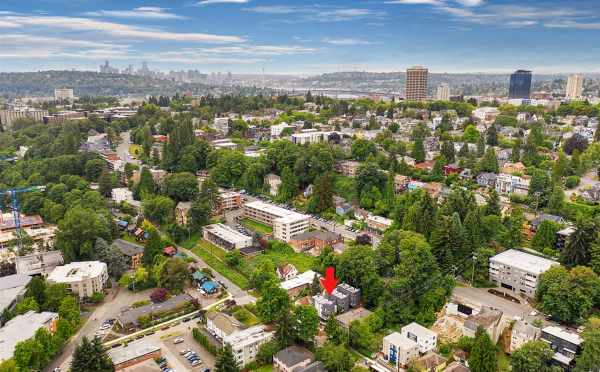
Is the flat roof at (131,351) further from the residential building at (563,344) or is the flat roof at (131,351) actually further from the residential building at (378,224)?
the residential building at (378,224)

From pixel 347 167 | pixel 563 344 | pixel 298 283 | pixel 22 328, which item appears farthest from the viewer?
pixel 347 167

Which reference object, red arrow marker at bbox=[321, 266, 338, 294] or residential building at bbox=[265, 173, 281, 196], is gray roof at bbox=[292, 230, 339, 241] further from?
residential building at bbox=[265, 173, 281, 196]

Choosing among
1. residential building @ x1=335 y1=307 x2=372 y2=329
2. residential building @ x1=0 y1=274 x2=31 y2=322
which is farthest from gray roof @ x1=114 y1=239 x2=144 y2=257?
residential building @ x1=335 y1=307 x2=372 y2=329

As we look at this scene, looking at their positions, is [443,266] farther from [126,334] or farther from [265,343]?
[126,334]

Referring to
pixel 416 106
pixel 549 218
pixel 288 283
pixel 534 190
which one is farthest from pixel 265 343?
pixel 416 106

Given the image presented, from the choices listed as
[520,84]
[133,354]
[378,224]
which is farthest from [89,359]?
[520,84]

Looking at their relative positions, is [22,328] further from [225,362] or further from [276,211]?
[276,211]
